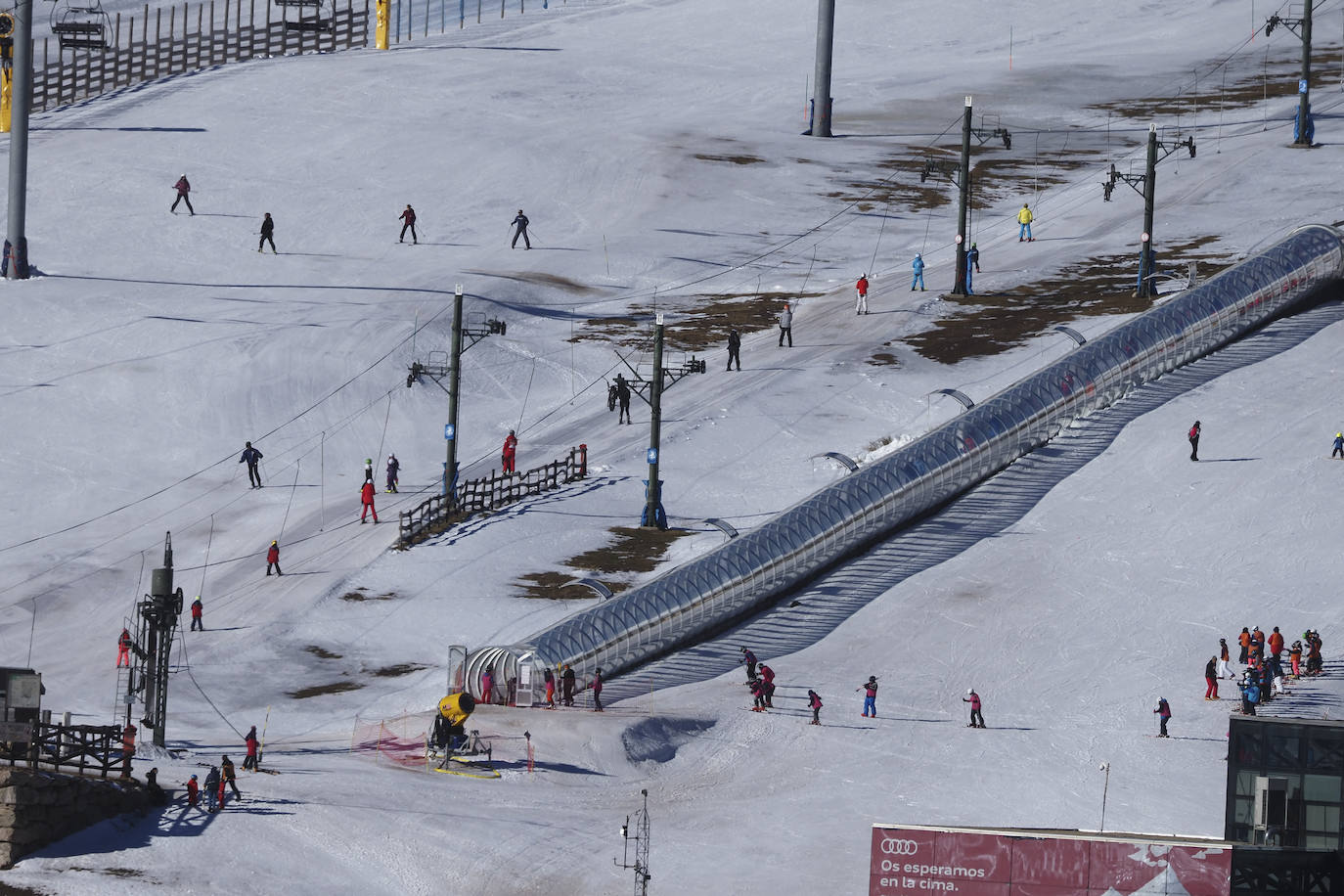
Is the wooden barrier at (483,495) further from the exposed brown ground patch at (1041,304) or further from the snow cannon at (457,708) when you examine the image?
the exposed brown ground patch at (1041,304)

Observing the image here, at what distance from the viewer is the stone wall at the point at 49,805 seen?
101 ft

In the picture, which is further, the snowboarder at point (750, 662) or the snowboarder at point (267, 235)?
the snowboarder at point (267, 235)

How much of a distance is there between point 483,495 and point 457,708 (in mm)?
15885

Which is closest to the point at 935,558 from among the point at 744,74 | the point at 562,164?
the point at 562,164

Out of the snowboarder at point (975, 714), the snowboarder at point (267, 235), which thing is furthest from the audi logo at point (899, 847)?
the snowboarder at point (267, 235)

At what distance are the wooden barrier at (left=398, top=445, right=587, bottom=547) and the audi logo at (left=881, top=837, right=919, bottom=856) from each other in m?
28.1

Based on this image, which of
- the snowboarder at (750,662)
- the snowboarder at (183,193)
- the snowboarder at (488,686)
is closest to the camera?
the snowboarder at (488,686)

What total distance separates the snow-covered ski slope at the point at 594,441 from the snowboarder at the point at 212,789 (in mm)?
549

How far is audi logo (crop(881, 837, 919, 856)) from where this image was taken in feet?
77.2

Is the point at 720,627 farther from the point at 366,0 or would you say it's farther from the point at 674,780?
the point at 366,0

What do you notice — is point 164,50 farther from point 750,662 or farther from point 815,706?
point 815,706

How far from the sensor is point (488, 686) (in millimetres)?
41188

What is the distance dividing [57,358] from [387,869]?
32.6 metres

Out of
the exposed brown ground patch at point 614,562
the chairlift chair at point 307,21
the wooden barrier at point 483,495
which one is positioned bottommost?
the exposed brown ground patch at point 614,562
